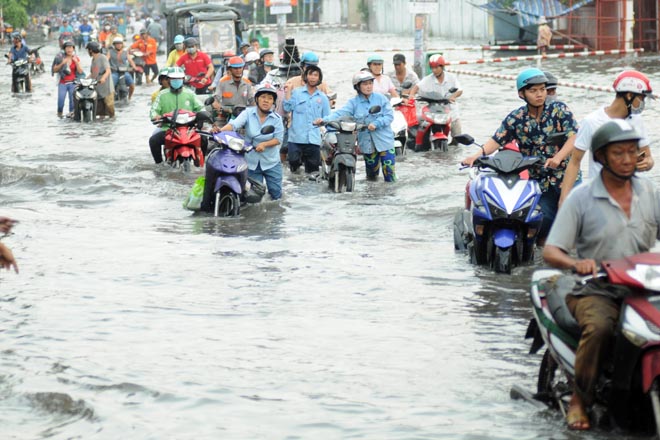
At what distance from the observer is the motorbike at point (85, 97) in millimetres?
26172

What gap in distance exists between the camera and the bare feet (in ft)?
19.5

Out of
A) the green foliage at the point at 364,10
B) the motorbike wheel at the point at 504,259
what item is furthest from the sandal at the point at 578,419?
the green foliage at the point at 364,10

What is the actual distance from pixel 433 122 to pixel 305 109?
3.89m

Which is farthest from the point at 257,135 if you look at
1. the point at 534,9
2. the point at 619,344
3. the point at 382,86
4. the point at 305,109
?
the point at 534,9

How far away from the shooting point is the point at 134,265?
11.2m

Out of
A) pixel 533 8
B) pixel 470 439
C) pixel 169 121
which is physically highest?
pixel 533 8

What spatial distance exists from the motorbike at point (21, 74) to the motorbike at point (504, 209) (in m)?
27.1

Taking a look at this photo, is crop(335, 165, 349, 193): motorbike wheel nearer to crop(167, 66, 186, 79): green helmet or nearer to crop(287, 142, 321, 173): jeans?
crop(287, 142, 321, 173): jeans

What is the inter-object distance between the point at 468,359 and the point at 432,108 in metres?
12.1

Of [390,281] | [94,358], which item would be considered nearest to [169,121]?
[390,281]

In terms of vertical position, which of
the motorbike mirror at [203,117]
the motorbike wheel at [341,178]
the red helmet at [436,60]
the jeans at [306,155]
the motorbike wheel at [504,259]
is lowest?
the motorbike wheel at [504,259]

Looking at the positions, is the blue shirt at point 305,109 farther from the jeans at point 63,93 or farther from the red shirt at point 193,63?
the jeans at point 63,93

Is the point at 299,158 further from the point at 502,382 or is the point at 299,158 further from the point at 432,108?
the point at 502,382

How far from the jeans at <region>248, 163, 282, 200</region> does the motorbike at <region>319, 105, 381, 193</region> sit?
3.05 feet
